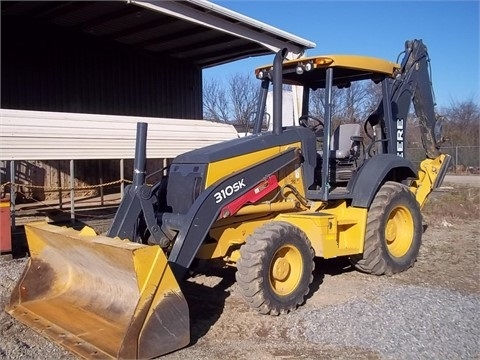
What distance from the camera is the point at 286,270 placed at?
5.70 meters

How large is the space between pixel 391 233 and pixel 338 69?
2.36 meters

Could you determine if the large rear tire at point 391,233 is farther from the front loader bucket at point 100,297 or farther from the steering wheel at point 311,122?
the front loader bucket at point 100,297

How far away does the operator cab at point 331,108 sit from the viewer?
652 centimetres

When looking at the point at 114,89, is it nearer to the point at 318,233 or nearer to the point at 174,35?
the point at 174,35

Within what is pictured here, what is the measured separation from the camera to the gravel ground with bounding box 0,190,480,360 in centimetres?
461

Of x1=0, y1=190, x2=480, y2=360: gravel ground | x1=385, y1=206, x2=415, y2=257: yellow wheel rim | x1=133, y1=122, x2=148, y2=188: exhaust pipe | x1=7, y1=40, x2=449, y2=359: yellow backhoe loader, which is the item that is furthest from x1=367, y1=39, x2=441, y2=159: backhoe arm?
x1=133, y1=122, x2=148, y2=188: exhaust pipe

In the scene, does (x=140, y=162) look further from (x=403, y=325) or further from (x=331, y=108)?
(x=403, y=325)

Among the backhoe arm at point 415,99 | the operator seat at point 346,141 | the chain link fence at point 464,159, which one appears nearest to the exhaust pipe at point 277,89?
the operator seat at point 346,141

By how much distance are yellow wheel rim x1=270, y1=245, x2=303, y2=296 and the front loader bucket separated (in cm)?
131

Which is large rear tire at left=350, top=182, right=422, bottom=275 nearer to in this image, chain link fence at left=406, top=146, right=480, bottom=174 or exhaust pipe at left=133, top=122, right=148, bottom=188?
exhaust pipe at left=133, top=122, right=148, bottom=188

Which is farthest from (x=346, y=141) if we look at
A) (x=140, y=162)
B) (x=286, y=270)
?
(x=140, y=162)

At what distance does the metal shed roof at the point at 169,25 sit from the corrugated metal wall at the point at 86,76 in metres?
0.50

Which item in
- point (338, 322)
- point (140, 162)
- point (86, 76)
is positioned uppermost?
point (86, 76)

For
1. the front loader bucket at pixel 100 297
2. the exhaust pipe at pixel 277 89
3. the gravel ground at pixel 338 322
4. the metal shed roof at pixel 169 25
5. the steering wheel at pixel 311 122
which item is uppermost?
the metal shed roof at pixel 169 25
